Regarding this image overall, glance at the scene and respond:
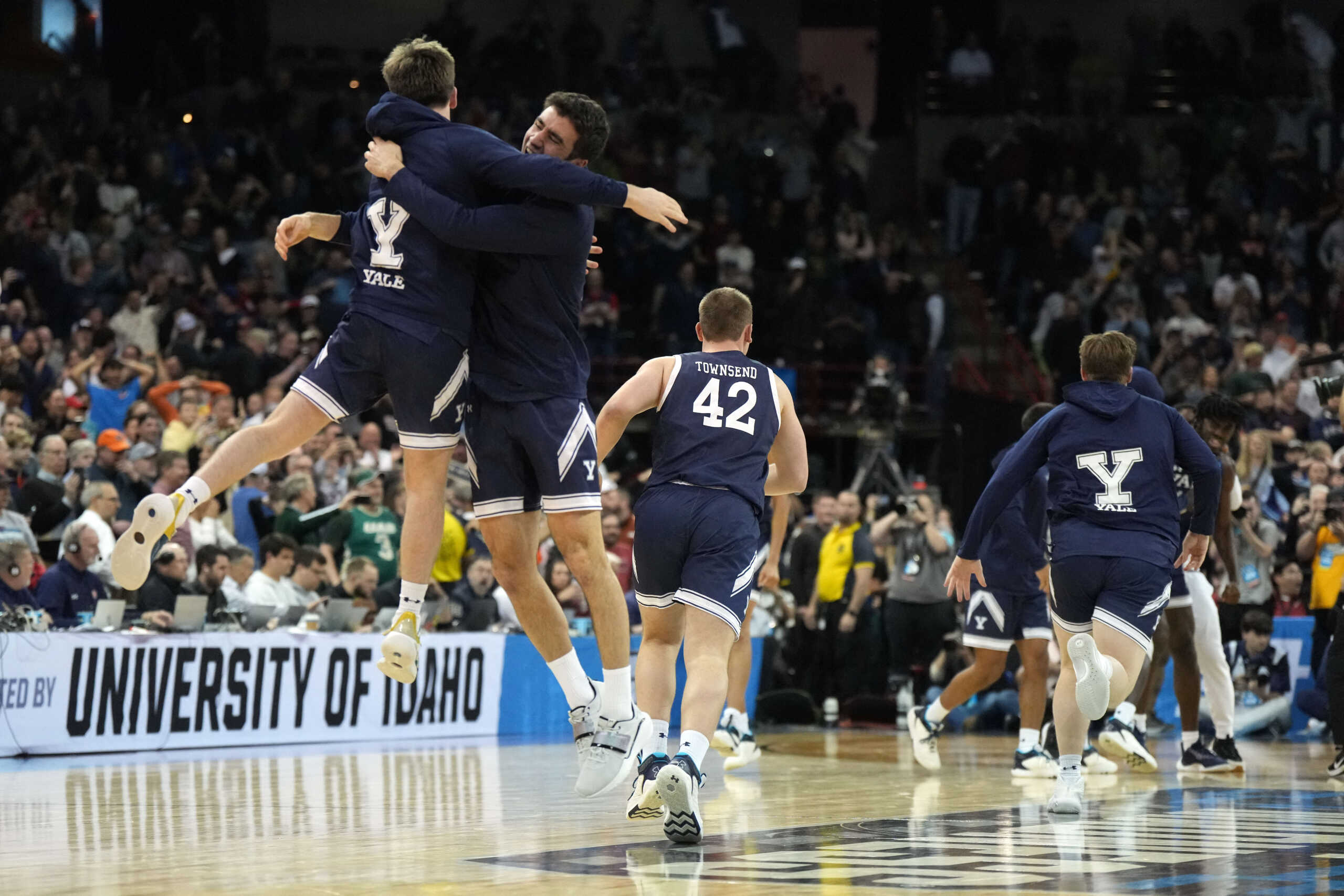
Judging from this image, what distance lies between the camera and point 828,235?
78.0 feet

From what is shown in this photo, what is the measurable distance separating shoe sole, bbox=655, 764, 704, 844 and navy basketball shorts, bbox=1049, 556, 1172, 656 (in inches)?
97.7

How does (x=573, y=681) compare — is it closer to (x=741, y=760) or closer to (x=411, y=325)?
(x=411, y=325)

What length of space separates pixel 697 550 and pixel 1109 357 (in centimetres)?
259

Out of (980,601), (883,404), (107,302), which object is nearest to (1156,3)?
(883,404)

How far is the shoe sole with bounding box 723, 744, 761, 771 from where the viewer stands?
10.6 metres

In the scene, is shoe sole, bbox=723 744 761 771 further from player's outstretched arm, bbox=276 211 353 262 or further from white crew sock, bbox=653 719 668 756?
player's outstretched arm, bbox=276 211 353 262

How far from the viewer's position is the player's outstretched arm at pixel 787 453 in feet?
23.5

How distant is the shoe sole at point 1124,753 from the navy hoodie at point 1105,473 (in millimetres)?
2544

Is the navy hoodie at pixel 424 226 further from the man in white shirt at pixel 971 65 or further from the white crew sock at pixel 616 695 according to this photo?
the man in white shirt at pixel 971 65

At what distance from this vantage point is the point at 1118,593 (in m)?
7.74

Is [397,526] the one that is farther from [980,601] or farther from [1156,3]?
[1156,3]

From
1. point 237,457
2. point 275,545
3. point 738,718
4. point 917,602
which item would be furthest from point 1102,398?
point 917,602

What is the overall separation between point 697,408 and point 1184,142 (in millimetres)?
20545

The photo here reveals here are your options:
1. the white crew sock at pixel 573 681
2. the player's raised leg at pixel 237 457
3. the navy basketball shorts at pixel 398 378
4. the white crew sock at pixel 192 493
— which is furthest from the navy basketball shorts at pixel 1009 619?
the white crew sock at pixel 192 493
